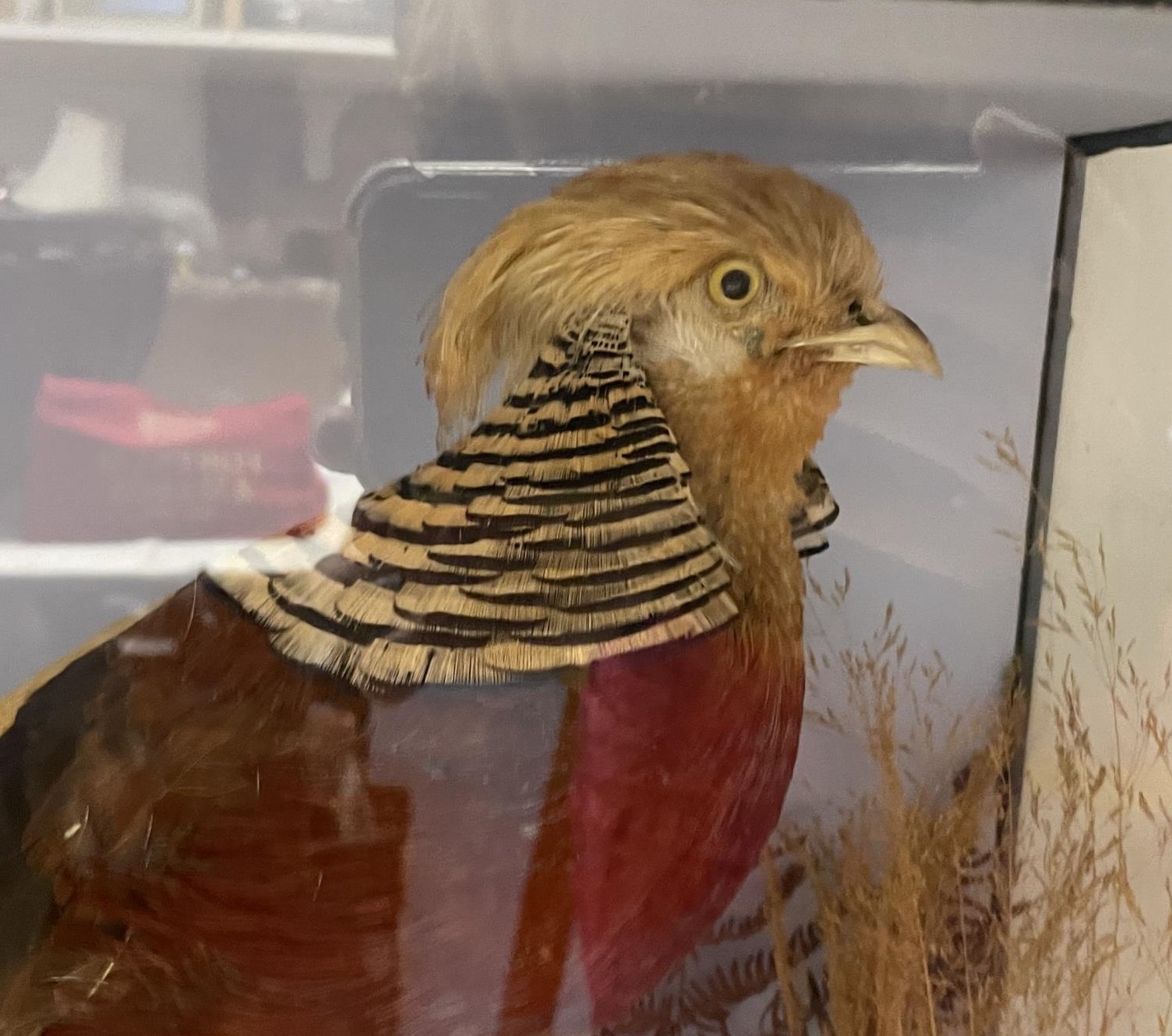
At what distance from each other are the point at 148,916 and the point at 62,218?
0.58 metres

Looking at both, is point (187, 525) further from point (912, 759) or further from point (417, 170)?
point (912, 759)

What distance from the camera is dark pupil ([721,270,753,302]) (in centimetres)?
74

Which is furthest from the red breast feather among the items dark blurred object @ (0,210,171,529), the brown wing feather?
dark blurred object @ (0,210,171,529)

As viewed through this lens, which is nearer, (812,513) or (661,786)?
(661,786)

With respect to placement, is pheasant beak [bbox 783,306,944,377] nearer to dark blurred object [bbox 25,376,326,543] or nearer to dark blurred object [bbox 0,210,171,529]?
dark blurred object [bbox 25,376,326,543]

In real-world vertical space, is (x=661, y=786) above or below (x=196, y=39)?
below

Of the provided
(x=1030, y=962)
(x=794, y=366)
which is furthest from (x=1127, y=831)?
(x=794, y=366)

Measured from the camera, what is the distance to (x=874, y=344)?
78 centimetres

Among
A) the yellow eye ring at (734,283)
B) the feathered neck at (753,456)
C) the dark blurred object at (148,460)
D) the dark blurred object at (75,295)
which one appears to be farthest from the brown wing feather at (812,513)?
the dark blurred object at (75,295)

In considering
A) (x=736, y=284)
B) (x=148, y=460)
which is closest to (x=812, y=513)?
(x=736, y=284)

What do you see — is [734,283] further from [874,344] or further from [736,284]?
[874,344]

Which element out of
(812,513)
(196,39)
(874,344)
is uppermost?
(196,39)

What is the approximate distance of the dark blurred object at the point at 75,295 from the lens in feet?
2.73

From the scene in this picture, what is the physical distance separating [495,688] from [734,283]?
358 millimetres
